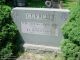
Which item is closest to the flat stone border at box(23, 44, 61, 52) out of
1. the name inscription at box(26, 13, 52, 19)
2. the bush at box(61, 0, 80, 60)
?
the bush at box(61, 0, 80, 60)

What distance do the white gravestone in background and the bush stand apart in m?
0.31

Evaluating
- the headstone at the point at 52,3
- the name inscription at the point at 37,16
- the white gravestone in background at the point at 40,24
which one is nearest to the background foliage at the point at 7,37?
the white gravestone in background at the point at 40,24

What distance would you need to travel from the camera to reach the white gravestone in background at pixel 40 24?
6557 mm

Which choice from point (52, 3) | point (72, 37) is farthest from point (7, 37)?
point (52, 3)

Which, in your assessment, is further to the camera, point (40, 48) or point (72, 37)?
point (40, 48)

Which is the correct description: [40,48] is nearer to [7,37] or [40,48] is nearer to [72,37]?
[7,37]

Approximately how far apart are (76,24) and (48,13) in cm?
98

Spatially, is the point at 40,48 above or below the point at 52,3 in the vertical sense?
below

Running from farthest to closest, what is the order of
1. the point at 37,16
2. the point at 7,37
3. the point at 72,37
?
the point at 37,16, the point at 7,37, the point at 72,37

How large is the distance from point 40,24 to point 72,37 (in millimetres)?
1231

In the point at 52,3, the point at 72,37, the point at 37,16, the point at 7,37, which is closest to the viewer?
the point at 72,37

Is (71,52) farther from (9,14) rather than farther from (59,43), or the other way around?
(9,14)

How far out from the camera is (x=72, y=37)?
5777 mm

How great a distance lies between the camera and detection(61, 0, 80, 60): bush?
18.7 ft
